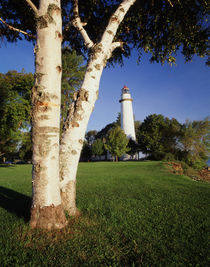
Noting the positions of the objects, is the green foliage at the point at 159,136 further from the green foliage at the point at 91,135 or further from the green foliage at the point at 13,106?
the green foliage at the point at 91,135

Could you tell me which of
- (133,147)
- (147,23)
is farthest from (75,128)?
(133,147)

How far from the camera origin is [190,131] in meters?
25.0

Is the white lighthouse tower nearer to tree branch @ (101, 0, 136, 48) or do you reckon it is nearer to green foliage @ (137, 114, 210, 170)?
green foliage @ (137, 114, 210, 170)

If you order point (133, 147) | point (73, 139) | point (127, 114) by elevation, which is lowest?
point (73, 139)

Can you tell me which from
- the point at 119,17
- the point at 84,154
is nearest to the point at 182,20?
the point at 119,17

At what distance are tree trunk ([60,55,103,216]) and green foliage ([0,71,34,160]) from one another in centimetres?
1449

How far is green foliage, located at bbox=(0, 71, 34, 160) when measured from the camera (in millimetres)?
15508

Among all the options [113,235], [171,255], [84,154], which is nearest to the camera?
[171,255]

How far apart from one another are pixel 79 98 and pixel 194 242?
3.03 meters

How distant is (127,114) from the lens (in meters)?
40.3

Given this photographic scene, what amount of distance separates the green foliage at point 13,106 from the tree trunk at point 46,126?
14596 mm

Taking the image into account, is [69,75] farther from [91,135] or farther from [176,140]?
[91,135]

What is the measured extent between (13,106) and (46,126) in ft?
56.7

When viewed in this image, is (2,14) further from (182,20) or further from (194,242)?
(194,242)
